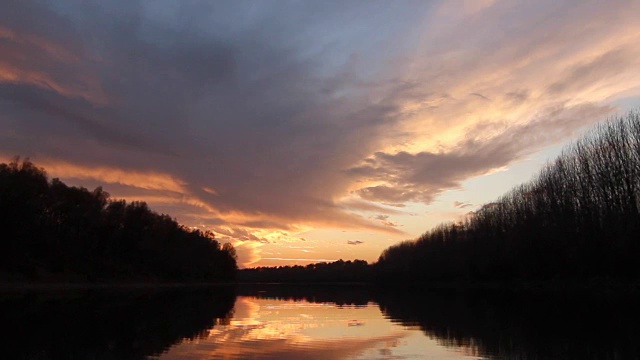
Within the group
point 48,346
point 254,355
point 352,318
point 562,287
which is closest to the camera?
point 254,355

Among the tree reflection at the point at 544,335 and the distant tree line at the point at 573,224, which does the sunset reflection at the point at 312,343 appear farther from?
the distant tree line at the point at 573,224

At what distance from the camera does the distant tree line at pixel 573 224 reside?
182 feet

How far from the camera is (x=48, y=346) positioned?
1477 centimetres

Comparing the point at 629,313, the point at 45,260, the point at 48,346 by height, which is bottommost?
the point at 48,346

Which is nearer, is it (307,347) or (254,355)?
(254,355)

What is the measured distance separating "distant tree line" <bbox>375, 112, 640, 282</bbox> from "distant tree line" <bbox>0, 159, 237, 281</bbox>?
65.9 meters

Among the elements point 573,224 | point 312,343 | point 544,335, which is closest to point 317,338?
point 312,343

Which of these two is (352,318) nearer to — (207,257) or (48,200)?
(48,200)

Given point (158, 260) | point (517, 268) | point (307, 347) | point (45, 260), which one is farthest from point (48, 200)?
point (307, 347)

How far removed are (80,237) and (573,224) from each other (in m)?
77.3

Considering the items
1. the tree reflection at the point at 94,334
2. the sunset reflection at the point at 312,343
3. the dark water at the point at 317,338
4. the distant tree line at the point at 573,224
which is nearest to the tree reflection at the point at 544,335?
the dark water at the point at 317,338

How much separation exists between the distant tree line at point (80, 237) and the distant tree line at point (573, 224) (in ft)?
216

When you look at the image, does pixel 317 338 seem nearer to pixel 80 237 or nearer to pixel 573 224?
pixel 573 224

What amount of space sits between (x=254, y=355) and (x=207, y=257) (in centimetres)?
15331
